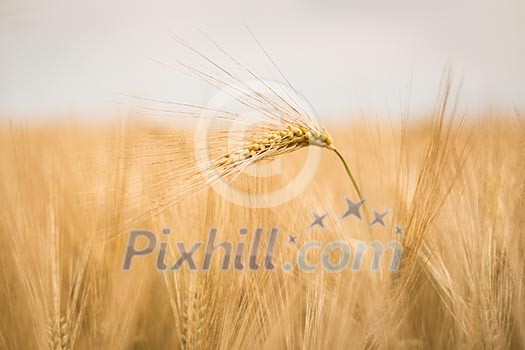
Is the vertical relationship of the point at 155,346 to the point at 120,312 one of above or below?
below

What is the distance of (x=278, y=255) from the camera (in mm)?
929

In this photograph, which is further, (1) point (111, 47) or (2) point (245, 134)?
(1) point (111, 47)

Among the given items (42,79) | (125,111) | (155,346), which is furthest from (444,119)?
(42,79)

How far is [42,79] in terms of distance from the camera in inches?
41.8

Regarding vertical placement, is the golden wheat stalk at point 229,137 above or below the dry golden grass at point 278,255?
above

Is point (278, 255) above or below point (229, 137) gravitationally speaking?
below

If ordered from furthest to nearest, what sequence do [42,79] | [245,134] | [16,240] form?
[42,79], [16,240], [245,134]

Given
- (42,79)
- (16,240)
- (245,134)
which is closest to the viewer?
(245,134)

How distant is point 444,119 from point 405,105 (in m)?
0.09

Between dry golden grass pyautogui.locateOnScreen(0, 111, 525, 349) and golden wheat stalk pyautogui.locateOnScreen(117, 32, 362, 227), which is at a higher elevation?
golden wheat stalk pyautogui.locateOnScreen(117, 32, 362, 227)

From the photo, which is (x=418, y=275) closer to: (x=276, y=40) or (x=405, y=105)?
(x=405, y=105)

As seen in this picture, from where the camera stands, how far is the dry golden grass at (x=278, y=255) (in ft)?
2.93

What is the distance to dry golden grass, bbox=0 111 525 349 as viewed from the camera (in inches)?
35.2

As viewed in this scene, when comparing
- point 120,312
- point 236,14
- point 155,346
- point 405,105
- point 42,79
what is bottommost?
point 155,346
